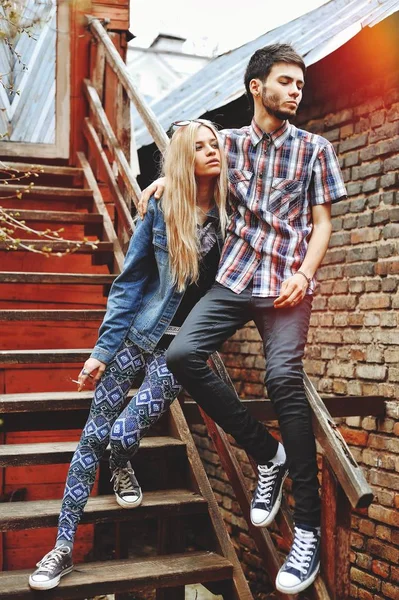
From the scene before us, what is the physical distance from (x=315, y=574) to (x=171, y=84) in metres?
15.4

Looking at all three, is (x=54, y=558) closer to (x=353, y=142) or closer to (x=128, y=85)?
(x=128, y=85)

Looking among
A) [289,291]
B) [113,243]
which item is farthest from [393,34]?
[289,291]

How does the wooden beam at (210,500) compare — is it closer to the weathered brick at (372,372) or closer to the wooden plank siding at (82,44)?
the weathered brick at (372,372)

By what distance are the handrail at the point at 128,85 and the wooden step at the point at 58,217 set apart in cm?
83

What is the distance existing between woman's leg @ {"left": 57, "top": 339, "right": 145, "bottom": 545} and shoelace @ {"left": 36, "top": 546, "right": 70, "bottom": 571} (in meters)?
0.10

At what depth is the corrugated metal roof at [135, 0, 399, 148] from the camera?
15.4 feet

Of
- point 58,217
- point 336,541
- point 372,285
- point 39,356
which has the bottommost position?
point 336,541

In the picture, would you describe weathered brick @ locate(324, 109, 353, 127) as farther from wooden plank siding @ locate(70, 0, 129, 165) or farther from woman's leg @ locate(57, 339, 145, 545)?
woman's leg @ locate(57, 339, 145, 545)

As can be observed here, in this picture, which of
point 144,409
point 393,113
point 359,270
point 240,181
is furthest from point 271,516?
point 393,113

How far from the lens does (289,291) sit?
104 inches

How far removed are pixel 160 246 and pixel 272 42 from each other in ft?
16.3

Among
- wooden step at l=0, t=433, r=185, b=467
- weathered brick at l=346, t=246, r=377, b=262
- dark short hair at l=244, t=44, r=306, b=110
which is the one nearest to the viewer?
dark short hair at l=244, t=44, r=306, b=110

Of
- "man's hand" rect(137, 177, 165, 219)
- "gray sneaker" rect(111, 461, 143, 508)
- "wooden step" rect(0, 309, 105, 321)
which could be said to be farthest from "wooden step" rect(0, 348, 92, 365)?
"man's hand" rect(137, 177, 165, 219)

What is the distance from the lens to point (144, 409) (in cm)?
292
